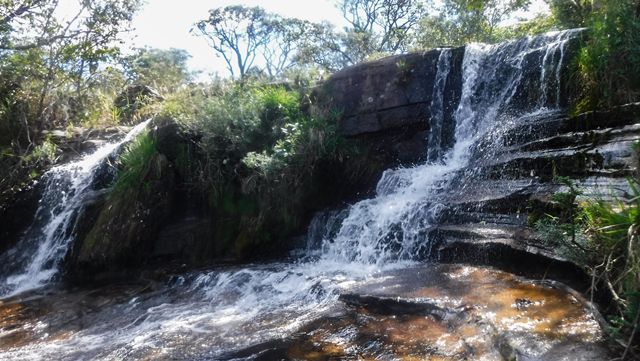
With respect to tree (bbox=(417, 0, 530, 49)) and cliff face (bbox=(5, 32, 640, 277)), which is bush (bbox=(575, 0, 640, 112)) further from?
tree (bbox=(417, 0, 530, 49))

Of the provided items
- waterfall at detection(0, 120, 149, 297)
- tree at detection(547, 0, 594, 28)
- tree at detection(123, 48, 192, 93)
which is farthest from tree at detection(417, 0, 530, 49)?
waterfall at detection(0, 120, 149, 297)

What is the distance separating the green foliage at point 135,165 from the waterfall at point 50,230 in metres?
1.04

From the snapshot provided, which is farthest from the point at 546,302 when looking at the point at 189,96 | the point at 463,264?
the point at 189,96

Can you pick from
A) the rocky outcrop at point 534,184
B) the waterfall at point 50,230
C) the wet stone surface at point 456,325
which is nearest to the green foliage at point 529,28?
the rocky outcrop at point 534,184

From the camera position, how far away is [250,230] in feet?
25.3

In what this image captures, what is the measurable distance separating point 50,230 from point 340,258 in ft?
19.3

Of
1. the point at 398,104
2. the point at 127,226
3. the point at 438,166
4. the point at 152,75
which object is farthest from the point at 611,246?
the point at 152,75

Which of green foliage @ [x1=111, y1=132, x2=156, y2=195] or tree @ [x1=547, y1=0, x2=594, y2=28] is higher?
tree @ [x1=547, y1=0, x2=594, y2=28]

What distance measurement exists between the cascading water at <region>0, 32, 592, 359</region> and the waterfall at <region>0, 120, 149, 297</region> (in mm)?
90

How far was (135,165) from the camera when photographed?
27.5 feet

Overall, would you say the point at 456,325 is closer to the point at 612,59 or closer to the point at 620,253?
the point at 620,253

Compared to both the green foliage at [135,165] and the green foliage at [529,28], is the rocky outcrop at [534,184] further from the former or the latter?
the green foliage at [529,28]

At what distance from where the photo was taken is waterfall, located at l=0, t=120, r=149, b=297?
821cm

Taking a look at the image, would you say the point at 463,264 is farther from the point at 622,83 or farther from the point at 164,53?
the point at 164,53
